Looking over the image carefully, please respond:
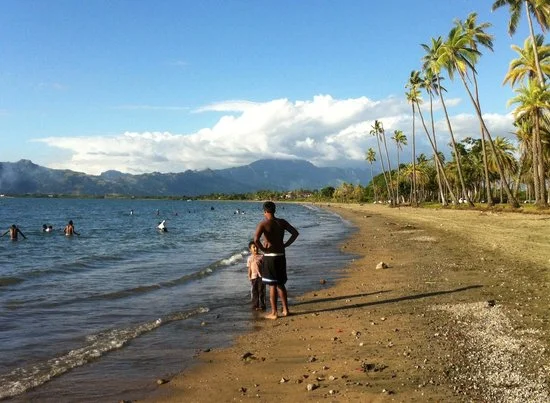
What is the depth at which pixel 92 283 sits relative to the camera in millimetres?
14984

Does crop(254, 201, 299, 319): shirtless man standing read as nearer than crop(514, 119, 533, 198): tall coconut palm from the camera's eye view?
Yes

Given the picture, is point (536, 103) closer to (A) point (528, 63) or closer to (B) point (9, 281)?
(A) point (528, 63)

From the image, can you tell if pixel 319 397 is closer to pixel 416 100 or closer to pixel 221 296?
pixel 221 296

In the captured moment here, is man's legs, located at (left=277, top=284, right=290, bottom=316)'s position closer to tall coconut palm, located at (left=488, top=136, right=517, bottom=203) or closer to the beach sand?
the beach sand

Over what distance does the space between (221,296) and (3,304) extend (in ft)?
17.4

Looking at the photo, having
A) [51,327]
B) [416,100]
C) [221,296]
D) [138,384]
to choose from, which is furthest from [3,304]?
[416,100]

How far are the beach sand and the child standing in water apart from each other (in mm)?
788

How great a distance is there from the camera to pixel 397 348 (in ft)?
21.8

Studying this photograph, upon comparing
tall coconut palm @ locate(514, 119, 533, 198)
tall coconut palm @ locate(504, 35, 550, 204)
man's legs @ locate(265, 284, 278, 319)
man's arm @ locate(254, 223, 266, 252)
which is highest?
tall coconut palm @ locate(504, 35, 550, 204)

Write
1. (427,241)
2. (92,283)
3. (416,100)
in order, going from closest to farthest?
(92,283) → (427,241) → (416,100)

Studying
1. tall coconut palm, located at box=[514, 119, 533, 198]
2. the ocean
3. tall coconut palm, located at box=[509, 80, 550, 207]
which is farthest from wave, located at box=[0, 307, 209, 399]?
tall coconut palm, located at box=[514, 119, 533, 198]

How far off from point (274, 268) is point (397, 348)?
3085mm

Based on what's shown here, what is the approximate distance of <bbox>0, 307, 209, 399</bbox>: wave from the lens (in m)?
6.04

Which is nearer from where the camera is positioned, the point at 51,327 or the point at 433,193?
the point at 51,327
